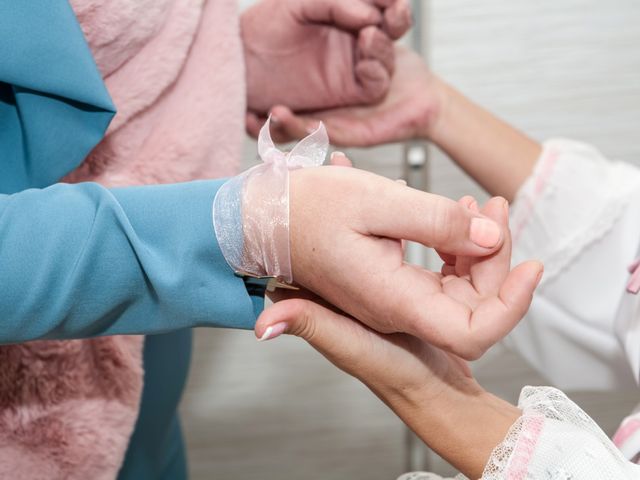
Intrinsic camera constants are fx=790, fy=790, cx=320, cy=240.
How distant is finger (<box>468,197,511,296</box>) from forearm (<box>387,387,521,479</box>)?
9 cm

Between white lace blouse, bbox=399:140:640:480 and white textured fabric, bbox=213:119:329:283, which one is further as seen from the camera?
white lace blouse, bbox=399:140:640:480

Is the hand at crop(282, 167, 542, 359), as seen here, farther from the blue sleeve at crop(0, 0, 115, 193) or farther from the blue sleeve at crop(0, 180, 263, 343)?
the blue sleeve at crop(0, 0, 115, 193)

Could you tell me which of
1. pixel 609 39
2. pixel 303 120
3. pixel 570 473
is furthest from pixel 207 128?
pixel 609 39

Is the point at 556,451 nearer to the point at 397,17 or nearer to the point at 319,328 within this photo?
the point at 319,328

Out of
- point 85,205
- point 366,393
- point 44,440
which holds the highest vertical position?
point 85,205

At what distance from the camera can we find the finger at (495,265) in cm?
48

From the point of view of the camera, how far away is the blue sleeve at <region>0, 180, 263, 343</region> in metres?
0.43

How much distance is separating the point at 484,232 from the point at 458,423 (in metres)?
0.15

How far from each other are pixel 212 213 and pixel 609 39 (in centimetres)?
76

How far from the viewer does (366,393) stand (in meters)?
1.20

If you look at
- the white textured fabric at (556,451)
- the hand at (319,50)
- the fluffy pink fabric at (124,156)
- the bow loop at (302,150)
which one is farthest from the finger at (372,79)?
the white textured fabric at (556,451)

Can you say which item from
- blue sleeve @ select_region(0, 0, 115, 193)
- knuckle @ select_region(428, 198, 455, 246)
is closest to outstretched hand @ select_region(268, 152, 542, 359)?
knuckle @ select_region(428, 198, 455, 246)

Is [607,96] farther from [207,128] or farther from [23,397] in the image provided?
[23,397]

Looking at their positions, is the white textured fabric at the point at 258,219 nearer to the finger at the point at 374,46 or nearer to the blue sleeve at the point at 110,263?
the blue sleeve at the point at 110,263
